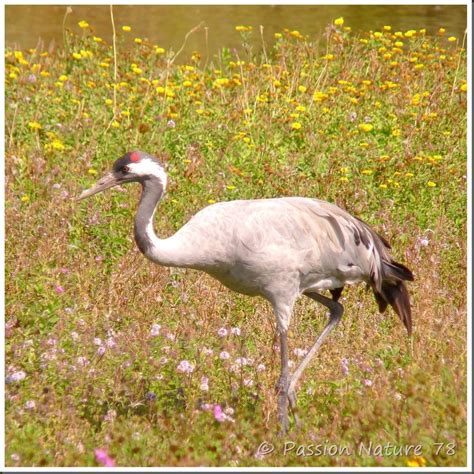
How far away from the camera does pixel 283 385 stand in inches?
205

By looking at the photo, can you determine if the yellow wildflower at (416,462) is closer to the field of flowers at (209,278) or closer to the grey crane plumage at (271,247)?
the field of flowers at (209,278)

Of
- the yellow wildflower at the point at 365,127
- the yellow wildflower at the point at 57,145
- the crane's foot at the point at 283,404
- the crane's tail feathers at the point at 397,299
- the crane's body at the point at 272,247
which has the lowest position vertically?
the crane's foot at the point at 283,404

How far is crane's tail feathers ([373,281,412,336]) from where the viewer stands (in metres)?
5.56

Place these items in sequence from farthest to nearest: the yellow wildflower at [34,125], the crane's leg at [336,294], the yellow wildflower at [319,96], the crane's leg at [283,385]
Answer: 1. the yellow wildflower at [319,96]
2. the yellow wildflower at [34,125]
3. the crane's leg at [336,294]
4. the crane's leg at [283,385]


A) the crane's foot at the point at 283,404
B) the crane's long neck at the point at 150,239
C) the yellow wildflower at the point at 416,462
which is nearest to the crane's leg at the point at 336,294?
the crane's foot at the point at 283,404

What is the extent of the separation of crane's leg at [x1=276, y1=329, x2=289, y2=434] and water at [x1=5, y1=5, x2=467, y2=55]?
21.4ft

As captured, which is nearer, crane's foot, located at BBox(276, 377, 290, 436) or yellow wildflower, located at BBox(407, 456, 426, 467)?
yellow wildflower, located at BBox(407, 456, 426, 467)

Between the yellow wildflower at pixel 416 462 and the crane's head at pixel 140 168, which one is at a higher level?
the crane's head at pixel 140 168

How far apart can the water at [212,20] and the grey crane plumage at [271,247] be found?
613 cm

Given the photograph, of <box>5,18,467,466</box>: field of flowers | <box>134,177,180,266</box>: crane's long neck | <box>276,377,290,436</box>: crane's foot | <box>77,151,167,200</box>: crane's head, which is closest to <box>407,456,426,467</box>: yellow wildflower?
<box>5,18,467,466</box>: field of flowers

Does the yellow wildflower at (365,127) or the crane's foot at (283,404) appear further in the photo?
the yellow wildflower at (365,127)

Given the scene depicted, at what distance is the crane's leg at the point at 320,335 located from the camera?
5194 mm

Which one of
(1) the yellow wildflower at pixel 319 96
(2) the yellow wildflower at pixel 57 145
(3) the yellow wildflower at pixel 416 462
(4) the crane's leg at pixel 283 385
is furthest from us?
(1) the yellow wildflower at pixel 319 96

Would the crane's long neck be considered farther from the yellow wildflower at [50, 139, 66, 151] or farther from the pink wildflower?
the yellow wildflower at [50, 139, 66, 151]
